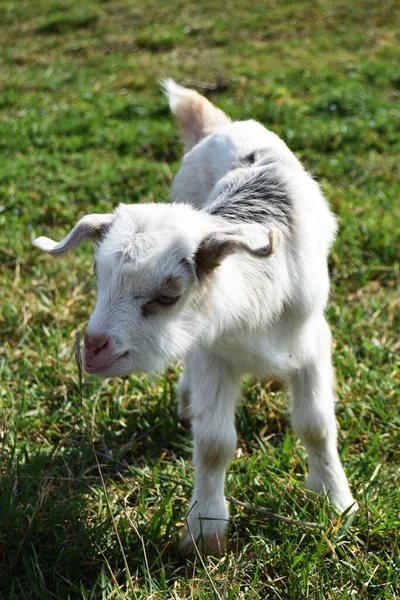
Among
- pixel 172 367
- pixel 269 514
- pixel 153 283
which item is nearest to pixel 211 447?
pixel 269 514

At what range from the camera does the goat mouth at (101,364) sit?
269 cm

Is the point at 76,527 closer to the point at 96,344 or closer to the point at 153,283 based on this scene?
the point at 96,344

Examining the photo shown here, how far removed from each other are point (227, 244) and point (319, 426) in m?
1.22

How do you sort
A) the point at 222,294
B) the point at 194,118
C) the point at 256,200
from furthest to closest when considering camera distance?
the point at 194,118 → the point at 256,200 → the point at 222,294

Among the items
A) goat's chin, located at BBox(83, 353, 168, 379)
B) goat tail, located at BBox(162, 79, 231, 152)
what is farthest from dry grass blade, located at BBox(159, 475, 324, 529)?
goat tail, located at BBox(162, 79, 231, 152)

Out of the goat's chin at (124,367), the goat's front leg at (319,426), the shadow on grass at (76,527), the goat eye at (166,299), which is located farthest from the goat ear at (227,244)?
the shadow on grass at (76,527)

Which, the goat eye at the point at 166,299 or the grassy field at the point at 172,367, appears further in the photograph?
the grassy field at the point at 172,367

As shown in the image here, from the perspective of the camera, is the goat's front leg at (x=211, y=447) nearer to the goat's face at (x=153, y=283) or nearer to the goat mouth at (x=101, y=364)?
the goat's face at (x=153, y=283)

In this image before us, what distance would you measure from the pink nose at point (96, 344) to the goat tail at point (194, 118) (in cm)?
211

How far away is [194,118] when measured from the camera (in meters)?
4.48

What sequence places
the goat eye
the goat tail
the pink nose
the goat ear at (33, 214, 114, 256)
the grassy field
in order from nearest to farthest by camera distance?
1. the pink nose
2. the goat eye
3. the goat ear at (33, 214, 114, 256)
4. the grassy field
5. the goat tail

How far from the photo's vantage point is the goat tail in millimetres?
4457

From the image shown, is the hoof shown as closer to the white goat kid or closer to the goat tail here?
the white goat kid

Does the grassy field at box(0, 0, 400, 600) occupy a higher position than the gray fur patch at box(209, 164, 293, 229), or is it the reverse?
the gray fur patch at box(209, 164, 293, 229)
